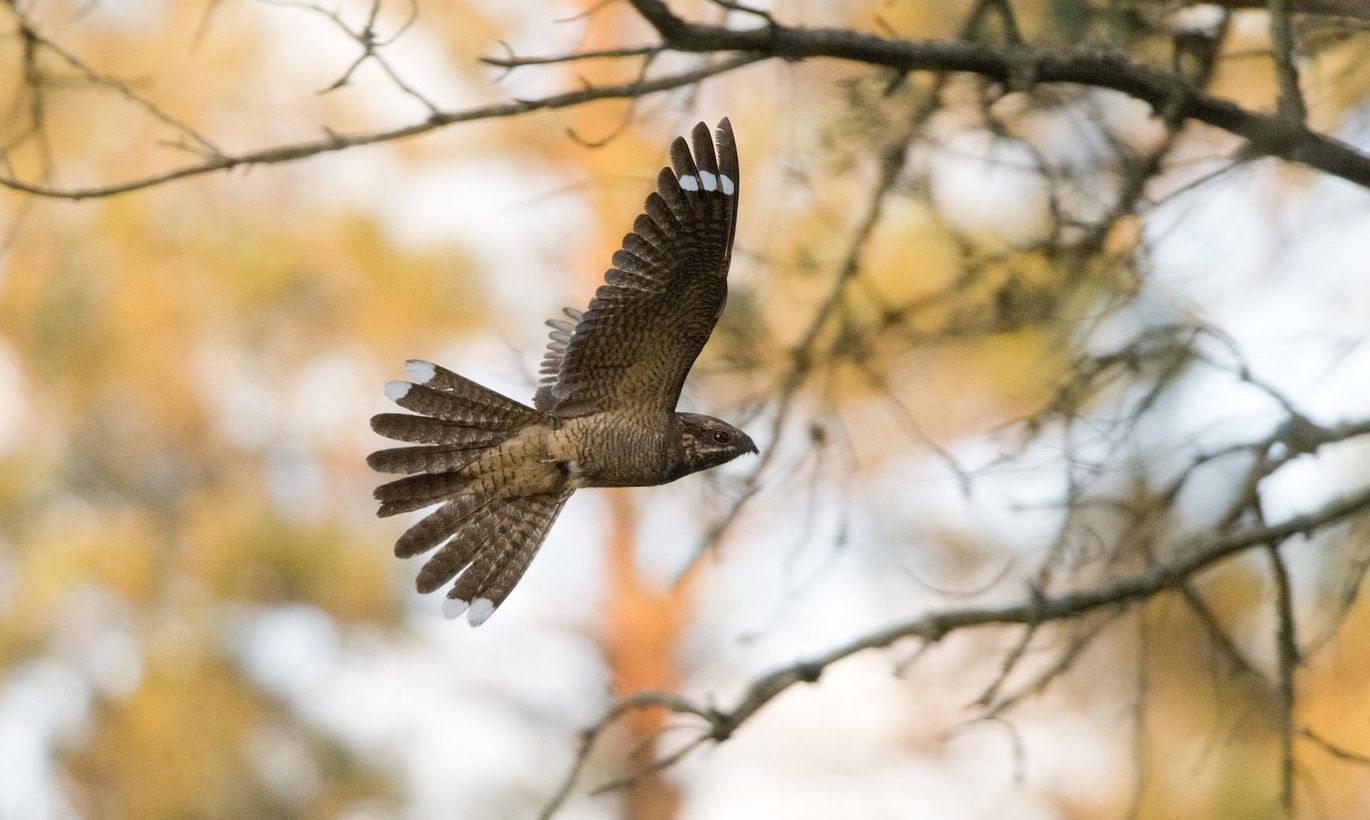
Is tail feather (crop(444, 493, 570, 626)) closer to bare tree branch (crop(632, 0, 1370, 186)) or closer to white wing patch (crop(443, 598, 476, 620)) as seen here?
white wing patch (crop(443, 598, 476, 620))

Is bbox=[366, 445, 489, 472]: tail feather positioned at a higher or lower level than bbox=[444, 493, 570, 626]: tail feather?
higher

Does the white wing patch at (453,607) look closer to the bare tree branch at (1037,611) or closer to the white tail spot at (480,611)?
the white tail spot at (480,611)

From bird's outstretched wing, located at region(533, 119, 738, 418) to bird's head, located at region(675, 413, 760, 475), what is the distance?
0.20 ft

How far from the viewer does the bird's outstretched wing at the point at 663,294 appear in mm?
2529

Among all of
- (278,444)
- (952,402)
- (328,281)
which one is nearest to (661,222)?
(952,402)

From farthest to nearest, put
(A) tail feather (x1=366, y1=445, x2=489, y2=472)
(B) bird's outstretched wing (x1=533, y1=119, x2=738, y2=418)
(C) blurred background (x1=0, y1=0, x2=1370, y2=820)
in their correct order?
(C) blurred background (x1=0, y1=0, x2=1370, y2=820) → (A) tail feather (x1=366, y1=445, x2=489, y2=472) → (B) bird's outstretched wing (x1=533, y1=119, x2=738, y2=418)

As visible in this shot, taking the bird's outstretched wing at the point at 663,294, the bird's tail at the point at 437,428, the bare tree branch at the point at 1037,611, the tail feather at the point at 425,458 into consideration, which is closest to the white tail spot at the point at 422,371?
the bird's tail at the point at 437,428

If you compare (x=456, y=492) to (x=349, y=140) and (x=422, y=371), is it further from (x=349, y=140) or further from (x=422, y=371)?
(x=349, y=140)

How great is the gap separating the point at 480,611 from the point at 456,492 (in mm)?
261

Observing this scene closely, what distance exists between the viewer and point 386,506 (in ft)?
8.90

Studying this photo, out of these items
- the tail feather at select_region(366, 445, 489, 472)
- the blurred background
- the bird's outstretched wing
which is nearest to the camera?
the bird's outstretched wing

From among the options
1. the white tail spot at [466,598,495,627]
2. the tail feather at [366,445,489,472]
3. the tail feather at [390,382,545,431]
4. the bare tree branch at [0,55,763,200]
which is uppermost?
the bare tree branch at [0,55,763,200]

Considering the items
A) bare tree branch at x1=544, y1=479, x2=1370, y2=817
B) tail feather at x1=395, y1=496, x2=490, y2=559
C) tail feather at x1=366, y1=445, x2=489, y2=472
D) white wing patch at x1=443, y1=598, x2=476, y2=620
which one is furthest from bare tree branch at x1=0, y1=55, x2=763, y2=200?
bare tree branch at x1=544, y1=479, x2=1370, y2=817

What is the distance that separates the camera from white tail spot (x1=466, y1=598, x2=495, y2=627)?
2.62 meters
